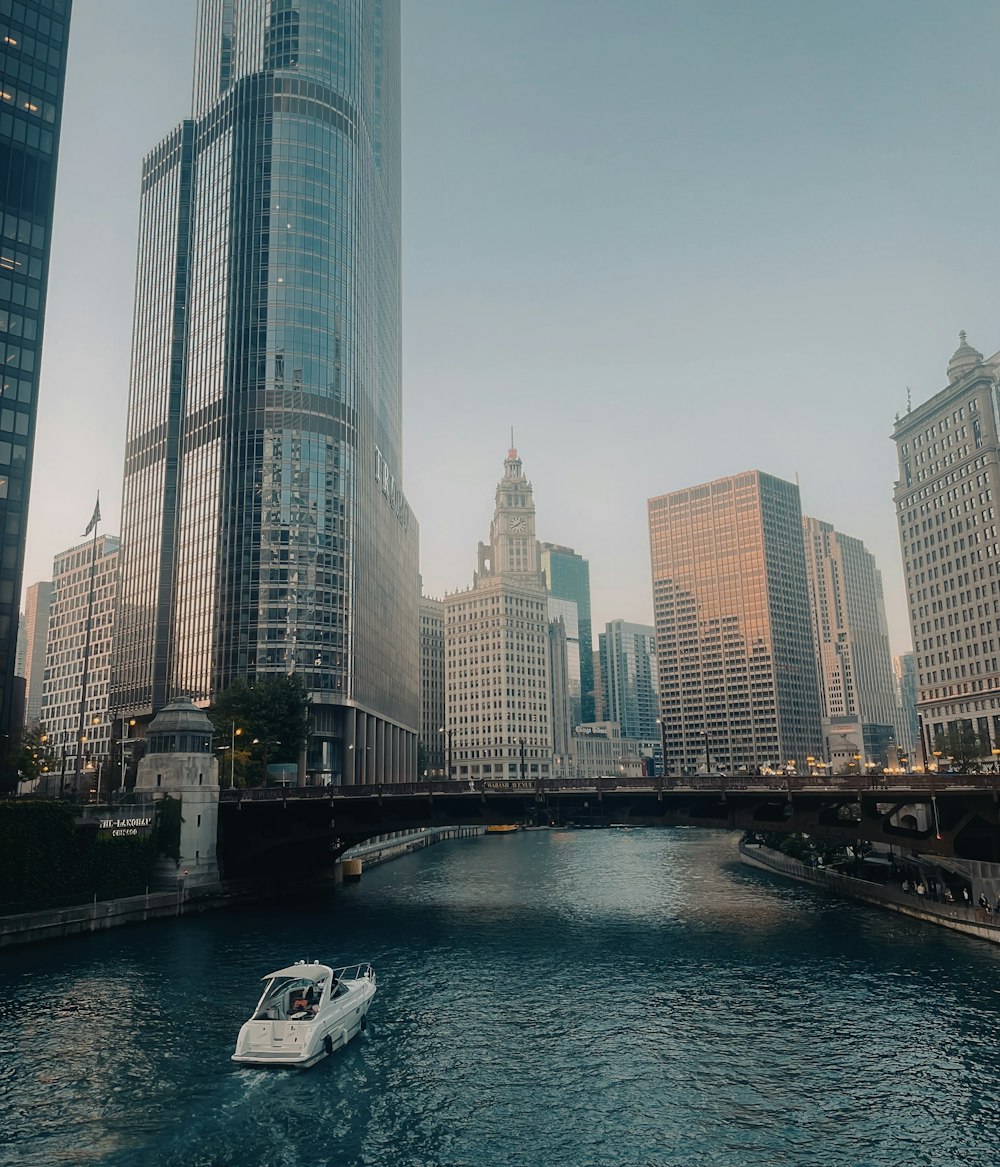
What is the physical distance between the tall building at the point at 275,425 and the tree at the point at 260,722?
28.5 metres

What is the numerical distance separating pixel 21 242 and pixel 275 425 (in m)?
59.7

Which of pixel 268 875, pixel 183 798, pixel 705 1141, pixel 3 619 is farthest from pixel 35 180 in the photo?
pixel 705 1141

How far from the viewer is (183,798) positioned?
294ft

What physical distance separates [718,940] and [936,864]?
27.7 metres

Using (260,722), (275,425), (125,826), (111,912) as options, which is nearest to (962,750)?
(260,722)

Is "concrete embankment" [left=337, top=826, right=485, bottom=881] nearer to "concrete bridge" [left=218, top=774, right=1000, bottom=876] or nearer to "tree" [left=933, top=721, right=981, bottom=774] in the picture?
"concrete bridge" [left=218, top=774, right=1000, bottom=876]

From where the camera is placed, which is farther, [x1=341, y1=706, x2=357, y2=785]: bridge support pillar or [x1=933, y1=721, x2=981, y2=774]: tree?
[x1=341, y1=706, x2=357, y2=785]: bridge support pillar

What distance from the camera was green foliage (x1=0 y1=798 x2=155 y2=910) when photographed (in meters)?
69.2

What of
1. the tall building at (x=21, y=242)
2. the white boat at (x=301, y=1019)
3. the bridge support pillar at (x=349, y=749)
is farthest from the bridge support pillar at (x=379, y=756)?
the white boat at (x=301, y=1019)

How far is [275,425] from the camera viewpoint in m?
171

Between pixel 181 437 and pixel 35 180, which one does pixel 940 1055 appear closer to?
pixel 35 180

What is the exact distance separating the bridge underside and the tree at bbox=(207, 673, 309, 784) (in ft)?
71.9

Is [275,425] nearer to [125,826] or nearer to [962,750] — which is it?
[125,826]

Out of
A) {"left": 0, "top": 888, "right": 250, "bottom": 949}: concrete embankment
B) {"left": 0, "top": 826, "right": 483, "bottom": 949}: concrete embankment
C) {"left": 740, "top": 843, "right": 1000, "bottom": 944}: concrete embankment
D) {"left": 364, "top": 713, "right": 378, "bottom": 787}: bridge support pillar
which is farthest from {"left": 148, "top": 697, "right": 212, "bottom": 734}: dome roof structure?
{"left": 364, "top": 713, "right": 378, "bottom": 787}: bridge support pillar
